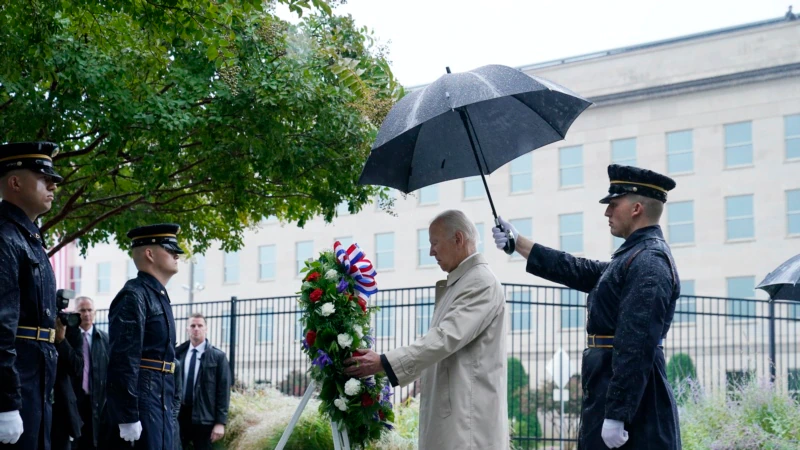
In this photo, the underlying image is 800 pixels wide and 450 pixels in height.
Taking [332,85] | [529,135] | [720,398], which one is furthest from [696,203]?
[529,135]

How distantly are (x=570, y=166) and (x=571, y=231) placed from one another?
318 cm

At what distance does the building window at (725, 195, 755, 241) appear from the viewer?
4588cm

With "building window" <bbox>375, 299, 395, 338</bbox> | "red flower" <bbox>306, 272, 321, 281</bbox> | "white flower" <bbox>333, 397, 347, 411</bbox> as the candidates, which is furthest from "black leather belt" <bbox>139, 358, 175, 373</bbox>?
"building window" <bbox>375, 299, 395, 338</bbox>

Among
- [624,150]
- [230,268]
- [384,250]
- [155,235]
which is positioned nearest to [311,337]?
[155,235]

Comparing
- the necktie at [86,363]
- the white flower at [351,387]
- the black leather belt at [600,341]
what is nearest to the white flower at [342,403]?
the white flower at [351,387]

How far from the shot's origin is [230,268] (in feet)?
202

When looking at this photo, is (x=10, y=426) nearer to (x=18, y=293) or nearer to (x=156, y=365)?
(x=18, y=293)

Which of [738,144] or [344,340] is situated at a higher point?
[738,144]

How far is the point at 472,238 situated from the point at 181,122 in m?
5.26

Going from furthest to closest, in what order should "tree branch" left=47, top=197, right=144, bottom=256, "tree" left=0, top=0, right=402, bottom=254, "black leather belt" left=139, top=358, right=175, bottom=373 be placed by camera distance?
"tree branch" left=47, top=197, right=144, bottom=256 < "tree" left=0, top=0, right=402, bottom=254 < "black leather belt" left=139, top=358, right=175, bottom=373

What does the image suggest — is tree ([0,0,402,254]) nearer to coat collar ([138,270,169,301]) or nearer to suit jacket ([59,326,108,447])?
suit jacket ([59,326,108,447])

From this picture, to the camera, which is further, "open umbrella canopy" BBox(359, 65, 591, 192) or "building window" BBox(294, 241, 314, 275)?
"building window" BBox(294, 241, 314, 275)

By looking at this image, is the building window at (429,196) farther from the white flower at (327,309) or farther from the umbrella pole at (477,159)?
the white flower at (327,309)

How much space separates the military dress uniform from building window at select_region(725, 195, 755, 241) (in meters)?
42.0
